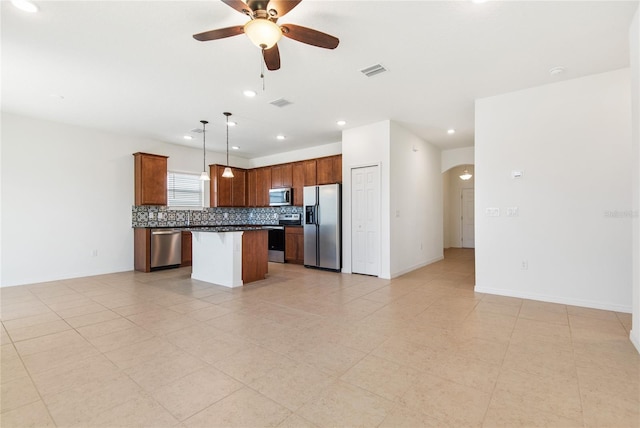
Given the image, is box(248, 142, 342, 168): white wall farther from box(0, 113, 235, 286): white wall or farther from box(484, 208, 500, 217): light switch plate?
box(484, 208, 500, 217): light switch plate

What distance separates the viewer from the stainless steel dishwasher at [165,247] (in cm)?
600

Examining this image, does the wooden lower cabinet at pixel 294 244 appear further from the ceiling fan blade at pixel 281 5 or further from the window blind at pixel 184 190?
the ceiling fan blade at pixel 281 5

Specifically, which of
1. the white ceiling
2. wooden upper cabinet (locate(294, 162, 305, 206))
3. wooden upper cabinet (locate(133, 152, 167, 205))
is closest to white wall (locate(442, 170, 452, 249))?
the white ceiling

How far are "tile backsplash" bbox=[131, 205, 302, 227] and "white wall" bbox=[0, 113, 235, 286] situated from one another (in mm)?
294

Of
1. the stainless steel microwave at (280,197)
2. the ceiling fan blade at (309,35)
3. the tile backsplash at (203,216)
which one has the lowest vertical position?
the tile backsplash at (203,216)

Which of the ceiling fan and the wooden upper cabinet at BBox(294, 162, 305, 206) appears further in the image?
the wooden upper cabinet at BBox(294, 162, 305, 206)

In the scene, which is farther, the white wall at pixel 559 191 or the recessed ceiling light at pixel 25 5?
the white wall at pixel 559 191

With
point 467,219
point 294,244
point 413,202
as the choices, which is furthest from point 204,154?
point 467,219

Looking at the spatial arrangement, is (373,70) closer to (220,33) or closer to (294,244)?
(220,33)

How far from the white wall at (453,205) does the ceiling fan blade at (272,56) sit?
8.70 meters

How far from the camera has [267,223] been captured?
8.27m

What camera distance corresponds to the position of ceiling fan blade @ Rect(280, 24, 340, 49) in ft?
7.22

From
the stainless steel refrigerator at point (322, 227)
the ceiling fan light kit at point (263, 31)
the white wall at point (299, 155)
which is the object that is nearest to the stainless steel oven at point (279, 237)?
the stainless steel refrigerator at point (322, 227)

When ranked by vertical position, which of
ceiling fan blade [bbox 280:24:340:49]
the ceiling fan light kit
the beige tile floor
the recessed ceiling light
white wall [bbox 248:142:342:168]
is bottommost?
the beige tile floor
